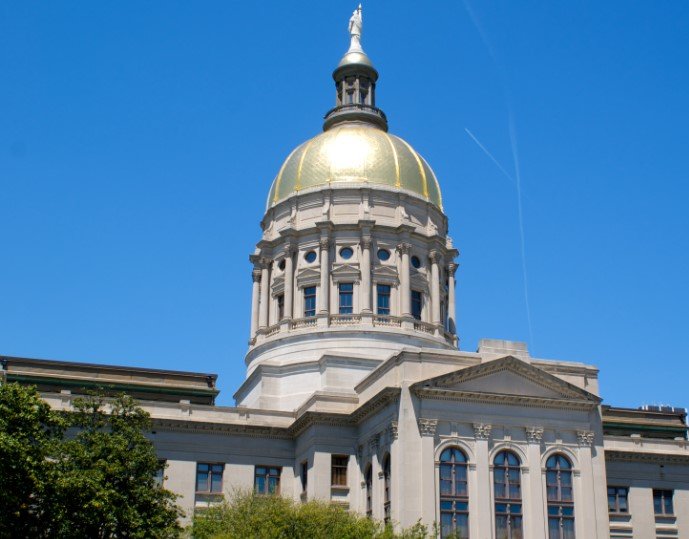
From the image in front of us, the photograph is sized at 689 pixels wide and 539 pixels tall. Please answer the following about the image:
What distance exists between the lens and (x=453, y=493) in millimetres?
55125

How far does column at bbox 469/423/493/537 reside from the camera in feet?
178

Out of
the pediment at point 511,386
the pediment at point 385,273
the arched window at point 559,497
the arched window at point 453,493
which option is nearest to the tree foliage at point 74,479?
the arched window at point 453,493

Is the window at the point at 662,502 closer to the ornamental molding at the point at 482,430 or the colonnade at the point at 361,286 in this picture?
the ornamental molding at the point at 482,430

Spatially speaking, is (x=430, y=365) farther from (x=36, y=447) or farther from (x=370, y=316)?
(x=36, y=447)

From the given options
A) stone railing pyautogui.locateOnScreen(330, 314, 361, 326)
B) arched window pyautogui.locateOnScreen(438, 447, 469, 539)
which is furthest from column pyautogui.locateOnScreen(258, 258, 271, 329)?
arched window pyautogui.locateOnScreen(438, 447, 469, 539)

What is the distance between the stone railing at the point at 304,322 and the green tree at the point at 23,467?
31247 mm

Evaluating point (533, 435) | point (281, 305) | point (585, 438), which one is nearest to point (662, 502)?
point (585, 438)

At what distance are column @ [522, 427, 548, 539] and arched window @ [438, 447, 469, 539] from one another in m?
3.50

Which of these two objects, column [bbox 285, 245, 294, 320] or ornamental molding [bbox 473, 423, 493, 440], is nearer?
ornamental molding [bbox 473, 423, 493, 440]

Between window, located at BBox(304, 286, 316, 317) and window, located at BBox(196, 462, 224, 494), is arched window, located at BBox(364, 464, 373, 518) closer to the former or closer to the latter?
window, located at BBox(196, 462, 224, 494)

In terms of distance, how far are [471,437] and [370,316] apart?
19701 mm

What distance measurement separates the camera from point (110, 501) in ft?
148

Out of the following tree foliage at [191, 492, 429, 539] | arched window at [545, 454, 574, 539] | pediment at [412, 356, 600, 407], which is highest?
pediment at [412, 356, 600, 407]

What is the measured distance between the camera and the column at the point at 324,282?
75000 millimetres
